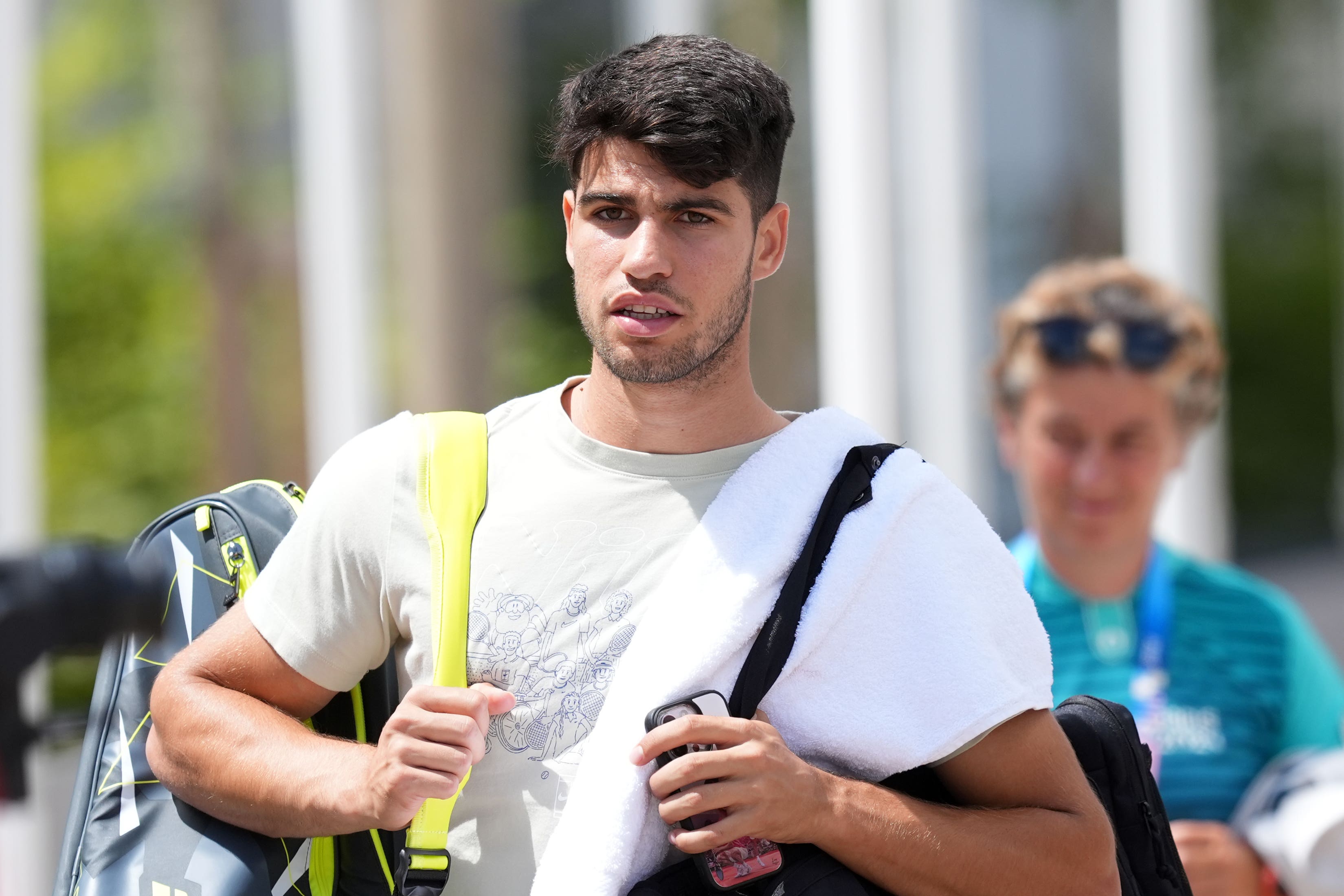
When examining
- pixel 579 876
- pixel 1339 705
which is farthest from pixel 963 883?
pixel 1339 705

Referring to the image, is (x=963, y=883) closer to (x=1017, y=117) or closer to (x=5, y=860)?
(x=5, y=860)

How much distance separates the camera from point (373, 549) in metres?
1.81

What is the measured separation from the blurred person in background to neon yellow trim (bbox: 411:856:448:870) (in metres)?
1.50

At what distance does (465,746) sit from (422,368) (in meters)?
4.63

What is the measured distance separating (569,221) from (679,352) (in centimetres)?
27

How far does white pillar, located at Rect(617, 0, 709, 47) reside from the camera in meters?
5.20

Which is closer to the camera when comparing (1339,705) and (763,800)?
(763,800)

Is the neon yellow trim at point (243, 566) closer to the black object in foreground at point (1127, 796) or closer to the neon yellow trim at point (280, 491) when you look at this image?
the neon yellow trim at point (280, 491)

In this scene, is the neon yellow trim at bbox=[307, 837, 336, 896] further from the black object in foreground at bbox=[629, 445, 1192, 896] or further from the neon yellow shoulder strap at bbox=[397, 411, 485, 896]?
the black object in foreground at bbox=[629, 445, 1192, 896]

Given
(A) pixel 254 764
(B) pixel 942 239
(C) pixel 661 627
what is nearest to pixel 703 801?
(C) pixel 661 627

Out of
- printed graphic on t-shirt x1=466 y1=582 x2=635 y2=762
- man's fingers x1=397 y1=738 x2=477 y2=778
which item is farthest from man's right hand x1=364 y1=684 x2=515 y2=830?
printed graphic on t-shirt x1=466 y1=582 x2=635 y2=762

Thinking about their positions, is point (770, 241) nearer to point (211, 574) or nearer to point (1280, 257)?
point (211, 574)

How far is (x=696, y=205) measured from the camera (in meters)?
1.77

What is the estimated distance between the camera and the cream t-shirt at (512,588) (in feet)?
5.74
